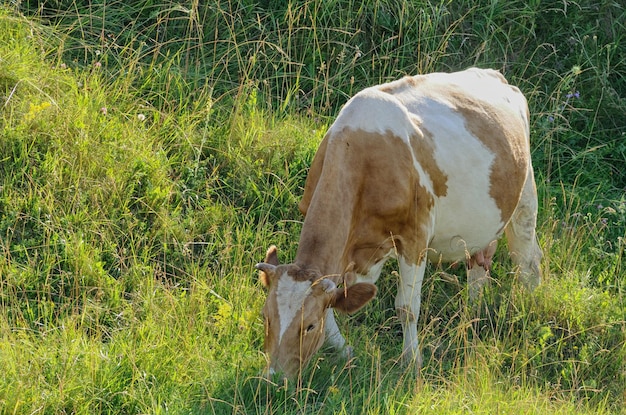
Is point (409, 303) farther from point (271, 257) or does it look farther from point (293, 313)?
point (293, 313)

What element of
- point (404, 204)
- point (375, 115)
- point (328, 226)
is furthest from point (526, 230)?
point (328, 226)

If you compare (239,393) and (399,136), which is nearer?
(239,393)

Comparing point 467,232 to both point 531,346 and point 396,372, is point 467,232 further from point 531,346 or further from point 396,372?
point 396,372

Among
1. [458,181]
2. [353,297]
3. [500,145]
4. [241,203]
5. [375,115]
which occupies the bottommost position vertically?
[241,203]

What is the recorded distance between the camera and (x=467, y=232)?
6.65 m

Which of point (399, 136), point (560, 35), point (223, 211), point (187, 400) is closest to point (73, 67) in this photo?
point (223, 211)

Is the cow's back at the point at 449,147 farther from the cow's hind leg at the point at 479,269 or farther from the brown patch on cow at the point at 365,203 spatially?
the cow's hind leg at the point at 479,269

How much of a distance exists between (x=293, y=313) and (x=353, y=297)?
17.6 inches

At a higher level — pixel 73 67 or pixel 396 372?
pixel 73 67

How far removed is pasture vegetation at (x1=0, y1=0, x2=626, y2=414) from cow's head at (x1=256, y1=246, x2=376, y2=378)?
0.15 metres

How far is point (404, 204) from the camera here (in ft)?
19.4

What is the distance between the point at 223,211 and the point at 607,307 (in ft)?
8.83

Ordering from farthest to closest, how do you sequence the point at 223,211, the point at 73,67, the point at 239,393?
the point at 73,67
the point at 223,211
the point at 239,393

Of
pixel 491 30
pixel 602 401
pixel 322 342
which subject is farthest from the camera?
pixel 491 30
